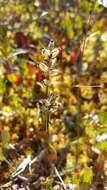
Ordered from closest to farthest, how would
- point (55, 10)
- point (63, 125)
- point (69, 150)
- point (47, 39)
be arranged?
point (69, 150) < point (63, 125) < point (47, 39) < point (55, 10)

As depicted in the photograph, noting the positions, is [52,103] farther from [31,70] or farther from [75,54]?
[75,54]

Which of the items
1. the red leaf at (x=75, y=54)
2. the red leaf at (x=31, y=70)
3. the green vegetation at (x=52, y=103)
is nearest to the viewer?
the green vegetation at (x=52, y=103)

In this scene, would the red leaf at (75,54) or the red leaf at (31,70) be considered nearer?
the red leaf at (31,70)

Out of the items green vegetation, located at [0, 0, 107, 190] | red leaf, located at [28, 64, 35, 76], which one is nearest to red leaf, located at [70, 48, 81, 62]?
green vegetation, located at [0, 0, 107, 190]

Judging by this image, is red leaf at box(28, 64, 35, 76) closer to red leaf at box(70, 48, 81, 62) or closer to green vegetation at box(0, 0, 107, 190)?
green vegetation at box(0, 0, 107, 190)

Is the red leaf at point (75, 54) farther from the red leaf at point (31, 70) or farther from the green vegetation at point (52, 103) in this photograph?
the red leaf at point (31, 70)

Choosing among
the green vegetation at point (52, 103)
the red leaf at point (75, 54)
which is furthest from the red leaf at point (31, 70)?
the red leaf at point (75, 54)

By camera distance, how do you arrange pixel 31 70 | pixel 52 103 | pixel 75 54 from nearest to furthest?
pixel 52 103, pixel 31 70, pixel 75 54

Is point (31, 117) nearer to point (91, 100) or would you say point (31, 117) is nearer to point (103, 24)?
point (91, 100)

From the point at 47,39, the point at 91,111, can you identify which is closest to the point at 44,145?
the point at 91,111

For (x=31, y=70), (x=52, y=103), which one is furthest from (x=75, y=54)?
(x=52, y=103)

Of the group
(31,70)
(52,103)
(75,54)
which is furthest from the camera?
(75,54)
